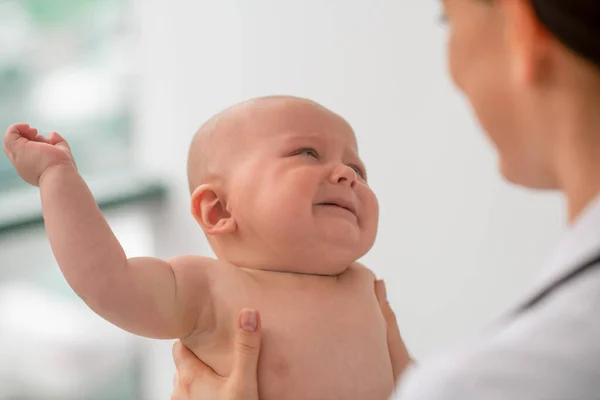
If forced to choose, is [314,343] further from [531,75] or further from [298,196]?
[531,75]

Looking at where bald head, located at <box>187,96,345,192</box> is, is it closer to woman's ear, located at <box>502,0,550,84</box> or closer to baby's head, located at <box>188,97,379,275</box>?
baby's head, located at <box>188,97,379,275</box>

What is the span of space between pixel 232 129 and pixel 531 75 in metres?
0.37

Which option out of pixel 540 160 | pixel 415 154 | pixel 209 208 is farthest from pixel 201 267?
pixel 415 154

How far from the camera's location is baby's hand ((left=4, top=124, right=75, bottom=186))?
67 centimetres

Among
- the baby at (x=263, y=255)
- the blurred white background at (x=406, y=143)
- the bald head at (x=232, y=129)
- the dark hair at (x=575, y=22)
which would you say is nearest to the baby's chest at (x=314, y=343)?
the baby at (x=263, y=255)

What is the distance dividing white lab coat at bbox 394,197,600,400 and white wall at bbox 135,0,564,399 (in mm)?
952

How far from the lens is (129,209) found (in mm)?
1979

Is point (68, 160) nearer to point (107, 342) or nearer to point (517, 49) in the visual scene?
point (517, 49)

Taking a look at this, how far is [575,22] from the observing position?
1.34ft

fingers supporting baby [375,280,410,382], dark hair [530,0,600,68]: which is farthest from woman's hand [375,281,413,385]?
dark hair [530,0,600,68]

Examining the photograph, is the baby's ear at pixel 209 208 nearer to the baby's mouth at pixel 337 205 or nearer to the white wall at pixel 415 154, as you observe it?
the baby's mouth at pixel 337 205

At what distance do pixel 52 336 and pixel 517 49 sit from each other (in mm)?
1569

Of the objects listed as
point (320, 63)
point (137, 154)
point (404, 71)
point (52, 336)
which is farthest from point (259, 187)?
point (137, 154)

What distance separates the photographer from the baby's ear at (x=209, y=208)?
2.48 ft
